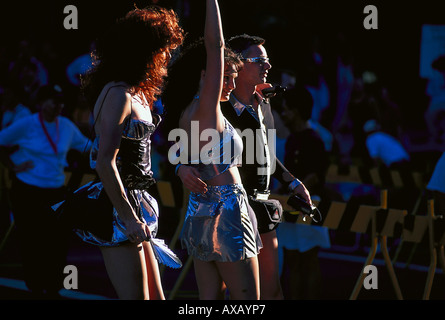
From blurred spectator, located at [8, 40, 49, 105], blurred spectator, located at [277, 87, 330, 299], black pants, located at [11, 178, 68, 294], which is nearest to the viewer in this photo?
blurred spectator, located at [277, 87, 330, 299]

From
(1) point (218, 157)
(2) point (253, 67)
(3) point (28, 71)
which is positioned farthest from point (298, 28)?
(1) point (218, 157)

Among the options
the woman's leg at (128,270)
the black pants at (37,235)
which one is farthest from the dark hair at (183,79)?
the black pants at (37,235)

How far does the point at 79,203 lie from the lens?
4.16m

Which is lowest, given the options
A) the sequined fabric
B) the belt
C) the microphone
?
the belt

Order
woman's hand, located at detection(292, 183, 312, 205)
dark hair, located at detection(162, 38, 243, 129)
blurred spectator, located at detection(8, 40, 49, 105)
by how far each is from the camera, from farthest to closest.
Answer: blurred spectator, located at detection(8, 40, 49, 105) < woman's hand, located at detection(292, 183, 312, 205) < dark hair, located at detection(162, 38, 243, 129)

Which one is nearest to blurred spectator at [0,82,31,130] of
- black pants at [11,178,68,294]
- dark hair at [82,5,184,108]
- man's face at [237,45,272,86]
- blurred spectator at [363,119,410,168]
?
black pants at [11,178,68,294]

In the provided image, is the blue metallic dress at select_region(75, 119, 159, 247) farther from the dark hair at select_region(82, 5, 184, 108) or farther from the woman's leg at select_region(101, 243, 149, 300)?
the dark hair at select_region(82, 5, 184, 108)

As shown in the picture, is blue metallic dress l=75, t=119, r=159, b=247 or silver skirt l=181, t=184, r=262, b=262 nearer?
blue metallic dress l=75, t=119, r=159, b=247

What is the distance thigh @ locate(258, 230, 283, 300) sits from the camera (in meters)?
5.15

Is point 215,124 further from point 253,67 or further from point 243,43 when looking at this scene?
point 243,43

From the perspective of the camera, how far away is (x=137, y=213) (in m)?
4.18

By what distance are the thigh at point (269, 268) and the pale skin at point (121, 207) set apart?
3.56 feet

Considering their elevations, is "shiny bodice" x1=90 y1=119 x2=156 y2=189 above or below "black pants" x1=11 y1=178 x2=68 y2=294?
above
